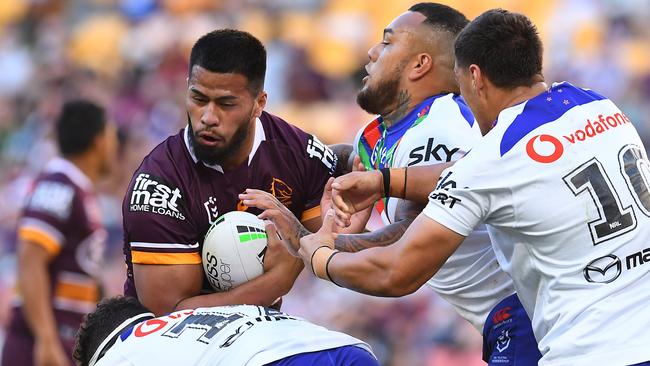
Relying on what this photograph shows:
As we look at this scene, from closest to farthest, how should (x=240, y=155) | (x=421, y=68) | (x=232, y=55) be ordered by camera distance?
1. (x=232, y=55)
2. (x=240, y=155)
3. (x=421, y=68)

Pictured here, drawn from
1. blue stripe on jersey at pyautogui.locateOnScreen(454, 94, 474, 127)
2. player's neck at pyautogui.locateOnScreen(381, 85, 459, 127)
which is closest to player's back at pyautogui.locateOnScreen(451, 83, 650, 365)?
blue stripe on jersey at pyautogui.locateOnScreen(454, 94, 474, 127)

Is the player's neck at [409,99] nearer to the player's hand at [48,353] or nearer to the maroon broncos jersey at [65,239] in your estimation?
the maroon broncos jersey at [65,239]

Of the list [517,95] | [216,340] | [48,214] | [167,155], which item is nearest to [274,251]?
[167,155]

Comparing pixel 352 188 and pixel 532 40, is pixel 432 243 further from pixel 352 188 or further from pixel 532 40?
pixel 532 40

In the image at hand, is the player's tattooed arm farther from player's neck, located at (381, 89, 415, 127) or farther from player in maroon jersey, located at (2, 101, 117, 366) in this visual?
player in maroon jersey, located at (2, 101, 117, 366)

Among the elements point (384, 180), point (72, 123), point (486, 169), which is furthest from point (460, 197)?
point (72, 123)

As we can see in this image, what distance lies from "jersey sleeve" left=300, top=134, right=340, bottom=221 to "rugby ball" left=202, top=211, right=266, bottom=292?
0.39 meters

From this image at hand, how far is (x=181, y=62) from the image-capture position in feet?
52.5

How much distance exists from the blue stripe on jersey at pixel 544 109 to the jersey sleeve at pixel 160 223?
167cm

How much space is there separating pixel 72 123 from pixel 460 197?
15.8 ft

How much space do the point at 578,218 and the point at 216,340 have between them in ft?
5.21

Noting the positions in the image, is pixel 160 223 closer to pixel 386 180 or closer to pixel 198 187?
pixel 198 187

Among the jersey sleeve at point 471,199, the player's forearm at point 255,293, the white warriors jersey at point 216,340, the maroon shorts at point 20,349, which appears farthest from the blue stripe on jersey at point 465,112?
the maroon shorts at point 20,349

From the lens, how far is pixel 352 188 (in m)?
5.49
